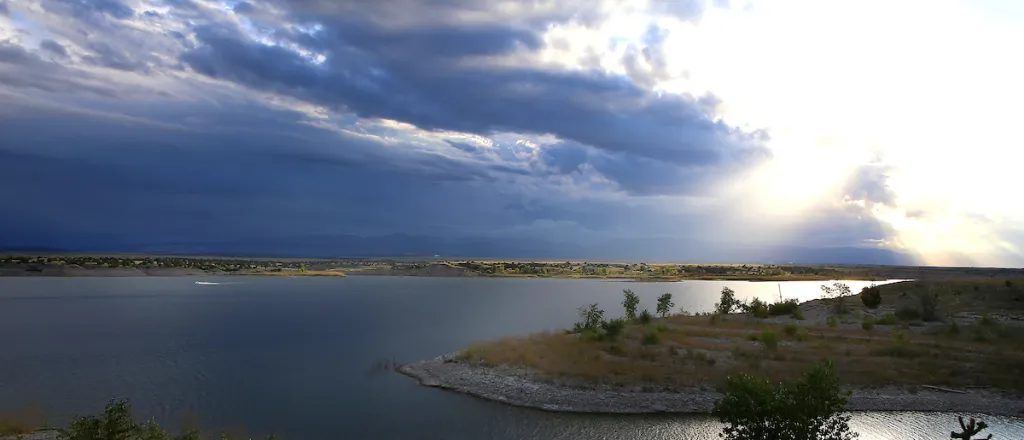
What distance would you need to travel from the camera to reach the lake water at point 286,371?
26484mm

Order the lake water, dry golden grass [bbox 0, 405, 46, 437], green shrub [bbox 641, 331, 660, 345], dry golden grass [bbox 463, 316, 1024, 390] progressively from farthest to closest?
1. green shrub [bbox 641, 331, 660, 345]
2. dry golden grass [bbox 463, 316, 1024, 390]
3. the lake water
4. dry golden grass [bbox 0, 405, 46, 437]

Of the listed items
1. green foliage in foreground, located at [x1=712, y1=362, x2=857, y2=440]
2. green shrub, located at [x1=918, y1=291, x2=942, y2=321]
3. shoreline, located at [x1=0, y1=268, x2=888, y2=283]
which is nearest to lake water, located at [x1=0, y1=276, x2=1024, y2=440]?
green foliage in foreground, located at [x1=712, y1=362, x2=857, y2=440]

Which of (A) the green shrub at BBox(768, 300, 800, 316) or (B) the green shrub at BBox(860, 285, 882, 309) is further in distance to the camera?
(B) the green shrub at BBox(860, 285, 882, 309)

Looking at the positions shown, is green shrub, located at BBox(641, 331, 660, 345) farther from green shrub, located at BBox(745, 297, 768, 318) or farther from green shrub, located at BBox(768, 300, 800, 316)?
green shrub, located at BBox(768, 300, 800, 316)

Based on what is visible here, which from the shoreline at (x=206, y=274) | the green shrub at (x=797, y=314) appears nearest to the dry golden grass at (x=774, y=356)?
the green shrub at (x=797, y=314)

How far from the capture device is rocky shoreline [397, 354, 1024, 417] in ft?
95.4

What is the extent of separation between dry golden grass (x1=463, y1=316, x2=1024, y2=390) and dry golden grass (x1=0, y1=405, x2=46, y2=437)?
21.5m

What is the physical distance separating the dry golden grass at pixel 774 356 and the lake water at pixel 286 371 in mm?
4172

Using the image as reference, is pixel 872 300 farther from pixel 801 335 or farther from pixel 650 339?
pixel 650 339

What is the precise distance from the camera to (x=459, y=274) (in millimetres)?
177250

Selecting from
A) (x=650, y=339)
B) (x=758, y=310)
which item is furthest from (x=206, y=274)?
(x=650, y=339)

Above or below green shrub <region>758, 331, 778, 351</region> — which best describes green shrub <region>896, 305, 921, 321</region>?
above

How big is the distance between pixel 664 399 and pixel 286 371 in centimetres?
2325

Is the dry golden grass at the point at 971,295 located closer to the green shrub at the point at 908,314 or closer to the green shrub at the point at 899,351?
the green shrub at the point at 908,314
